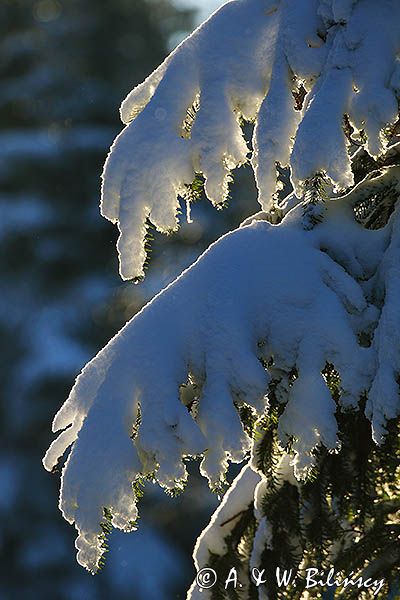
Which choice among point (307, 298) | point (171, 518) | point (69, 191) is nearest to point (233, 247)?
point (307, 298)

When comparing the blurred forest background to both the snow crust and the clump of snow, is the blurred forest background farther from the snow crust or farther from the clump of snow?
the snow crust

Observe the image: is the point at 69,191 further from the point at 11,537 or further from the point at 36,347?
the point at 11,537

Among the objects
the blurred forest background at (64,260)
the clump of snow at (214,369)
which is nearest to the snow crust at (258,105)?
the clump of snow at (214,369)

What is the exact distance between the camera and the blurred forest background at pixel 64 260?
445 inches

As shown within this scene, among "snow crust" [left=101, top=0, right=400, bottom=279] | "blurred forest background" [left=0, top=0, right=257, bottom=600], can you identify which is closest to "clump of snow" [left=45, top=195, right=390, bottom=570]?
"snow crust" [left=101, top=0, right=400, bottom=279]

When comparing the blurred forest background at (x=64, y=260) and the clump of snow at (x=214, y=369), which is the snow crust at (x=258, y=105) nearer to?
the clump of snow at (x=214, y=369)

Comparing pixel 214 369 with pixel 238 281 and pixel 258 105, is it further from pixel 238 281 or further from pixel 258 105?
pixel 258 105

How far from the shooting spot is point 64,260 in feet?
44.6

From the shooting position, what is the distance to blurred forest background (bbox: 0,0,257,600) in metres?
11.3

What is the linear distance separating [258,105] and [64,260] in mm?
11965

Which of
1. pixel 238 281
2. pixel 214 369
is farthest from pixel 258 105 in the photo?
pixel 214 369

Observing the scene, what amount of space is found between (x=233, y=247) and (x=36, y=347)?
11354 millimetres

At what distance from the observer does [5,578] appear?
11305 millimetres

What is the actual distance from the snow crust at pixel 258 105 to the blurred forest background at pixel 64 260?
9637 mm
